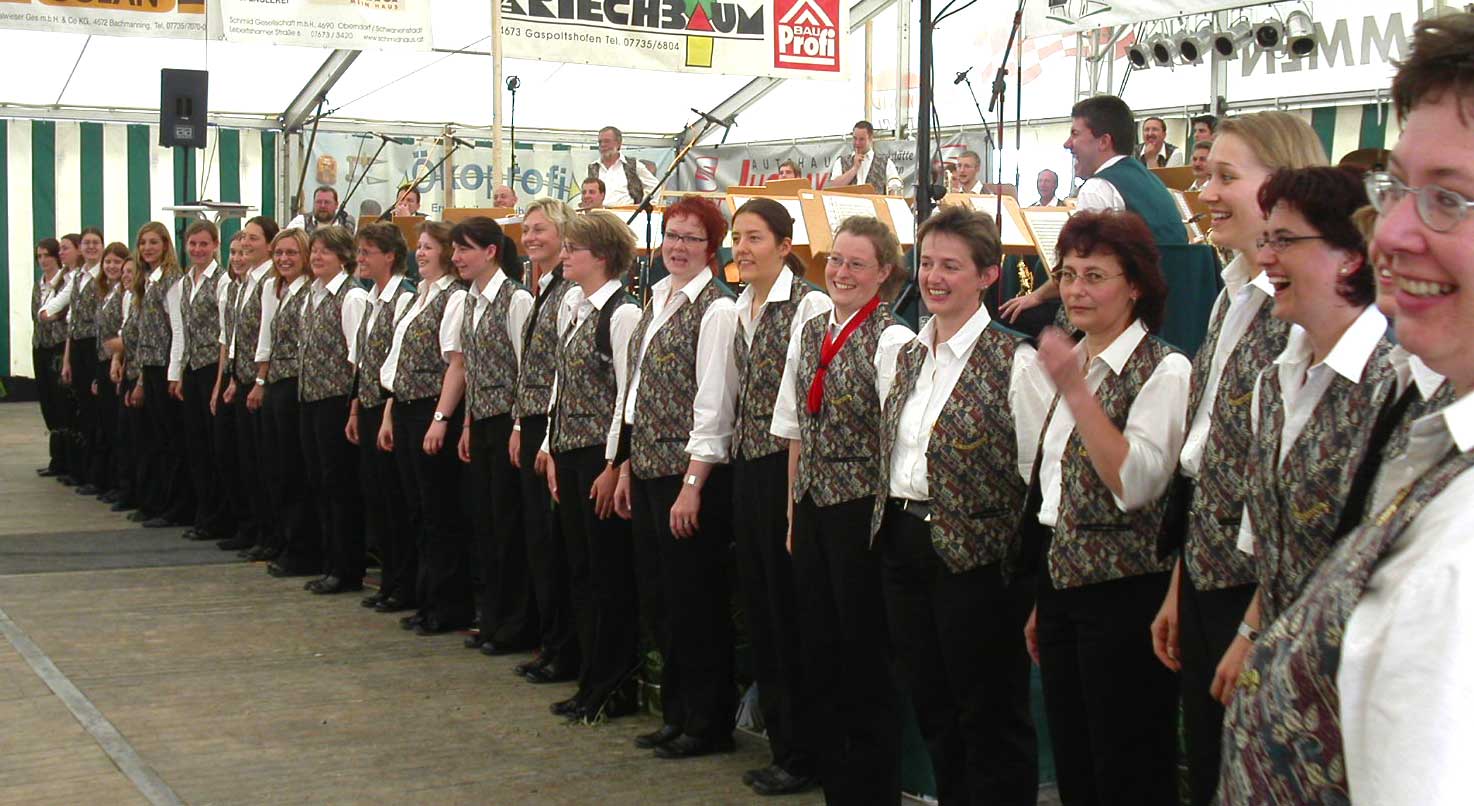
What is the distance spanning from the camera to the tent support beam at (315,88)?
1381 centimetres

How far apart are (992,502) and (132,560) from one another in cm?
580

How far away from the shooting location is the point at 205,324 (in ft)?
27.1

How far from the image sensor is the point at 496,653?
5.80 metres

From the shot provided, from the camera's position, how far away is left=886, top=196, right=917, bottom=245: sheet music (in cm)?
629

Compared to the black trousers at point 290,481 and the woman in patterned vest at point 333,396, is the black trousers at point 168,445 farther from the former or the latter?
the woman in patterned vest at point 333,396

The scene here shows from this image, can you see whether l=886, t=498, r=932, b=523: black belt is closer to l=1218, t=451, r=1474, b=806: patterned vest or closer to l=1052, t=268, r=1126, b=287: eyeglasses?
l=1052, t=268, r=1126, b=287: eyeglasses

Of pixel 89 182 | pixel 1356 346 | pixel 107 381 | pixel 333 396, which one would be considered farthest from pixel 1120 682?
pixel 89 182

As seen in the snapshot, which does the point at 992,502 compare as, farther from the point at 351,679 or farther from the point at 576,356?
the point at 351,679

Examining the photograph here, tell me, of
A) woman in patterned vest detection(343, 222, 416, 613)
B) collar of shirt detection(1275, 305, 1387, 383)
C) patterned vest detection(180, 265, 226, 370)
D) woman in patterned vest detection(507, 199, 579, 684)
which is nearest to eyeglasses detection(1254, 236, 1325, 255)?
collar of shirt detection(1275, 305, 1387, 383)

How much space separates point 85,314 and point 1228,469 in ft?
30.7

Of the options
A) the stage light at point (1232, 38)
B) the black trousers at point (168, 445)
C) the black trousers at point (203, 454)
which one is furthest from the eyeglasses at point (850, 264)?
the stage light at point (1232, 38)

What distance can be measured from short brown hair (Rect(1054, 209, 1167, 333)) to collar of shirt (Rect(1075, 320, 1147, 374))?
0.15ft

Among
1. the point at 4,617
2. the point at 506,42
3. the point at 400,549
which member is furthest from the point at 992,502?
the point at 506,42

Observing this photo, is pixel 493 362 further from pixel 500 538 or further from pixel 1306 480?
pixel 1306 480
